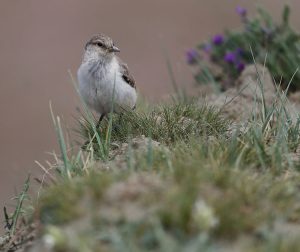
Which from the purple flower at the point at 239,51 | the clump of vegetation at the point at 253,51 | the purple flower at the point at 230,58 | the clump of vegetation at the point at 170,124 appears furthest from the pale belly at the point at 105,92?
the purple flower at the point at 239,51

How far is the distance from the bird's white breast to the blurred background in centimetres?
457

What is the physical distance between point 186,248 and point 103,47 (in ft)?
14.7

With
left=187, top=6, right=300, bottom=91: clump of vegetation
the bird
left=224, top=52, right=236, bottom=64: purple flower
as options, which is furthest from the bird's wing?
left=224, top=52, right=236, bottom=64: purple flower

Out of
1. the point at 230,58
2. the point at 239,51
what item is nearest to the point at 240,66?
the point at 230,58

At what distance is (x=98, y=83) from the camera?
776 centimetres

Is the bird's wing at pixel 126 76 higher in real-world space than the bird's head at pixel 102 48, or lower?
lower

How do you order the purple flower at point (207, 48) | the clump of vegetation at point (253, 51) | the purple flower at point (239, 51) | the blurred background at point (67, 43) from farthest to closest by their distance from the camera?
the blurred background at point (67, 43)
the purple flower at point (207, 48)
the purple flower at point (239, 51)
the clump of vegetation at point (253, 51)

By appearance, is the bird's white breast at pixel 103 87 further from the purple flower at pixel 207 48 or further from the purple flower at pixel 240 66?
the purple flower at pixel 207 48

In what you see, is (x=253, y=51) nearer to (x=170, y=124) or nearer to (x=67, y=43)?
(x=170, y=124)

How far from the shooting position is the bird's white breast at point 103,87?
25.3 ft

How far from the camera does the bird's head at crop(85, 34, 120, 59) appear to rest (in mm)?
8070

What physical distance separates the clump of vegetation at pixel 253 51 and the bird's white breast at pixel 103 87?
1.64 meters

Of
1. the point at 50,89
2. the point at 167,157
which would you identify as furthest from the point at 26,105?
the point at 167,157

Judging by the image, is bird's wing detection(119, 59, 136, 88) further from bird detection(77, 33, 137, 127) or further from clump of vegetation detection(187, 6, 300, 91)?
clump of vegetation detection(187, 6, 300, 91)
